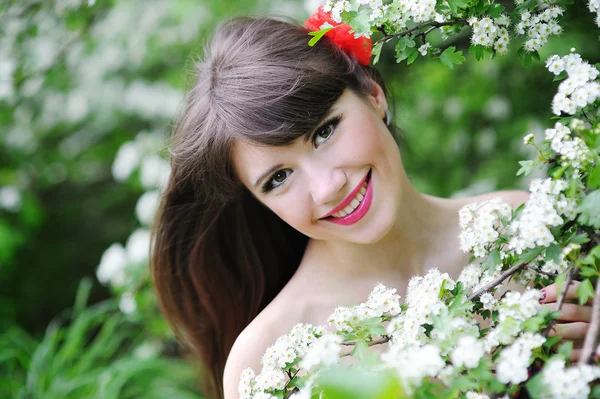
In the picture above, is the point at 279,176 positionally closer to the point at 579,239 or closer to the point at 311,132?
the point at 311,132

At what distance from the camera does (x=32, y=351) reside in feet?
11.7

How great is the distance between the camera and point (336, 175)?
1730 mm

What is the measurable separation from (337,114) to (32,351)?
265cm

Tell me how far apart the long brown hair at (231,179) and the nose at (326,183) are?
121 mm

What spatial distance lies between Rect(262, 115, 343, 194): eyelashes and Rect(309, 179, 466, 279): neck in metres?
0.39

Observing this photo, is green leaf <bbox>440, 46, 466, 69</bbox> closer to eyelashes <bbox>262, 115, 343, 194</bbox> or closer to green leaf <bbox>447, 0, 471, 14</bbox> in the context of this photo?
green leaf <bbox>447, 0, 471, 14</bbox>

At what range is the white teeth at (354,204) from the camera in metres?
1.81

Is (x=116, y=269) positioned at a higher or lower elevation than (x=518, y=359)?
lower

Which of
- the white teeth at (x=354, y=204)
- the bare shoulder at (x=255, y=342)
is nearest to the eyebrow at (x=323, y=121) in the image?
the white teeth at (x=354, y=204)

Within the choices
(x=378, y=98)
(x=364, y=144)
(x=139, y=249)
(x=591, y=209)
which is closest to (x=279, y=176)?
(x=364, y=144)

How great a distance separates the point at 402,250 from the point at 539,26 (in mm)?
874

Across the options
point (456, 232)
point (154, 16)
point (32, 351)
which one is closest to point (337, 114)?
point (456, 232)

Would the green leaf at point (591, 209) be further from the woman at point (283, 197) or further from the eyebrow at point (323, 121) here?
the eyebrow at point (323, 121)

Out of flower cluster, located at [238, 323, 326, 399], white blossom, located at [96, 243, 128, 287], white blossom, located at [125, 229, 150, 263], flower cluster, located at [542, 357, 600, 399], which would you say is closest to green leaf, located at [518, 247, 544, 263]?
flower cluster, located at [542, 357, 600, 399]
